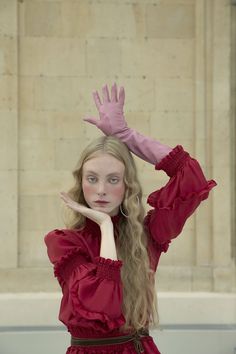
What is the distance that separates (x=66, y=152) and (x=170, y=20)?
1.56m

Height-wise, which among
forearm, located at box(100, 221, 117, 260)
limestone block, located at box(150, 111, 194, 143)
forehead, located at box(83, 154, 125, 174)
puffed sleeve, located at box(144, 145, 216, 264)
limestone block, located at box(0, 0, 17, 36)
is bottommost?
forearm, located at box(100, 221, 117, 260)

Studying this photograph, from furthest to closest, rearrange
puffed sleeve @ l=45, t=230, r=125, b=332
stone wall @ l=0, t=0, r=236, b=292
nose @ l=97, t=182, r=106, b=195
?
stone wall @ l=0, t=0, r=236, b=292, nose @ l=97, t=182, r=106, b=195, puffed sleeve @ l=45, t=230, r=125, b=332

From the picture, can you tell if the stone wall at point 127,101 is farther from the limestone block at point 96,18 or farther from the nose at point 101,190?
the nose at point 101,190

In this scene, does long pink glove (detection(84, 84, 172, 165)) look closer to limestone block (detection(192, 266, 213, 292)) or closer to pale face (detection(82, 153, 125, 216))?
pale face (detection(82, 153, 125, 216))

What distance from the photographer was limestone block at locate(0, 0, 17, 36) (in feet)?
22.4

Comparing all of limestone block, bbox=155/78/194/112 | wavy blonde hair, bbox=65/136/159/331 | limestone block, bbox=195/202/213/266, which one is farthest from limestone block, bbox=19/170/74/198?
wavy blonde hair, bbox=65/136/159/331

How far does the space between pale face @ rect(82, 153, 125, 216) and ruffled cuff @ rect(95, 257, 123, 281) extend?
0.28 metres

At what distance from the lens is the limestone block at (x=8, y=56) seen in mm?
6852

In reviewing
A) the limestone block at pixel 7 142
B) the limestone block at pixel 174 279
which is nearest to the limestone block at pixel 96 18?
the limestone block at pixel 7 142

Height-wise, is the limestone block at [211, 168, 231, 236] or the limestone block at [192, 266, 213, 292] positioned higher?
the limestone block at [211, 168, 231, 236]

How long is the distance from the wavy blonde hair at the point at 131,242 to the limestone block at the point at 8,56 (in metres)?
4.00

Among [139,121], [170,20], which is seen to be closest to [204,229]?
[139,121]

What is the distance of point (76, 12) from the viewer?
22.8 feet

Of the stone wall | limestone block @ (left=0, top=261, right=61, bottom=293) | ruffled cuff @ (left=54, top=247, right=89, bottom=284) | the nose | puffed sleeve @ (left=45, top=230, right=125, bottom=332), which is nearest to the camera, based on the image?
puffed sleeve @ (left=45, top=230, right=125, bottom=332)
